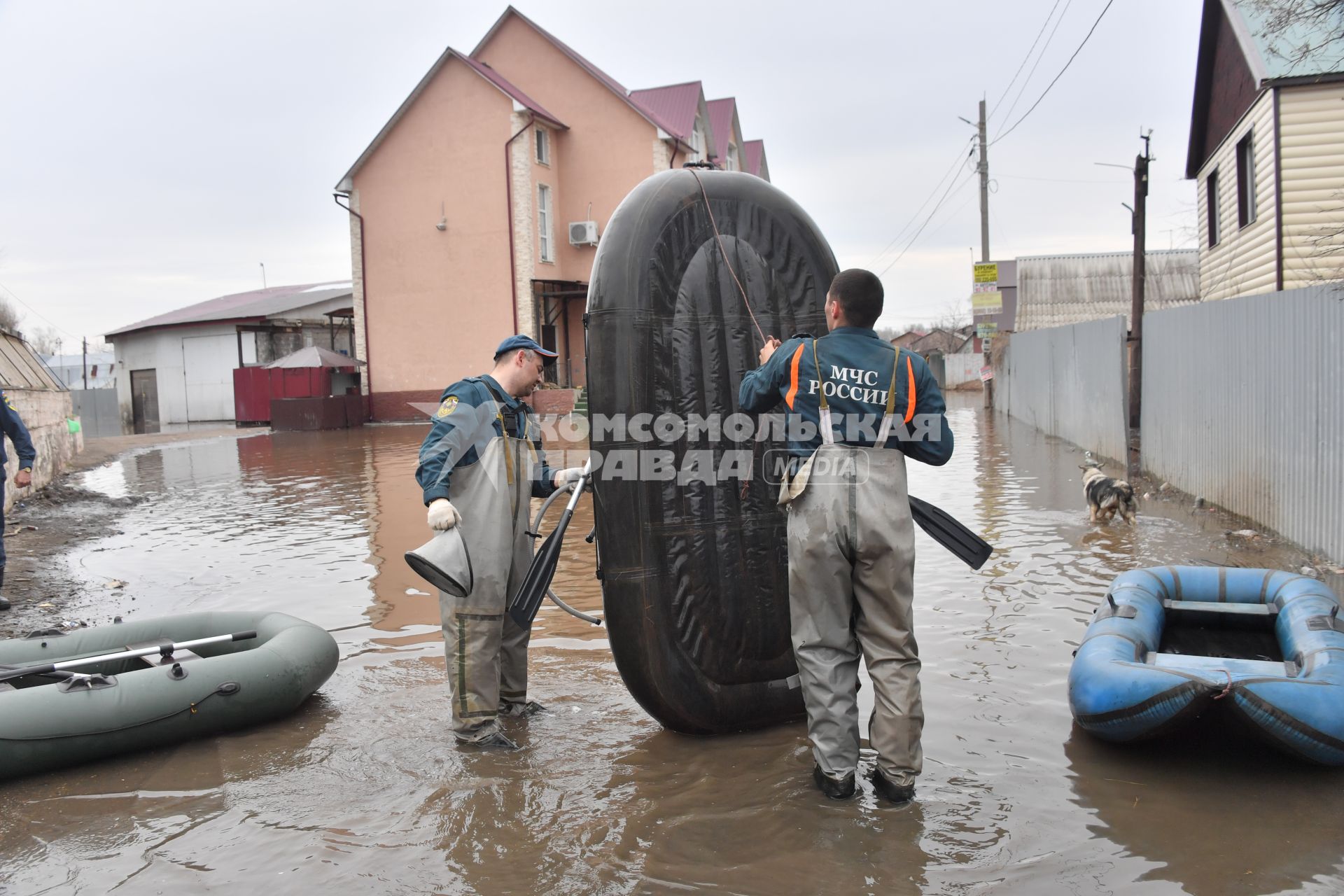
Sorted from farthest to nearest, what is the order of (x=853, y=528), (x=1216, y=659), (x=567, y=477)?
(x=567, y=477)
(x=1216, y=659)
(x=853, y=528)

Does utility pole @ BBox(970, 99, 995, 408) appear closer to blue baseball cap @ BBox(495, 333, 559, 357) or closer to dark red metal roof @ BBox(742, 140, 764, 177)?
dark red metal roof @ BBox(742, 140, 764, 177)

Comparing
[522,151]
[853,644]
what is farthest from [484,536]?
[522,151]

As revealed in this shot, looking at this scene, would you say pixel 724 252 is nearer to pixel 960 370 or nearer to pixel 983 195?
pixel 983 195

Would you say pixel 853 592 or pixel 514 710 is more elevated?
pixel 853 592

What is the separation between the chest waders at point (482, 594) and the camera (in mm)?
4555

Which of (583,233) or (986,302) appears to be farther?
(583,233)

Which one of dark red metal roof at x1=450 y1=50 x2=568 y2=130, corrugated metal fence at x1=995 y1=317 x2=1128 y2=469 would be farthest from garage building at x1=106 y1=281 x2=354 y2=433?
corrugated metal fence at x1=995 y1=317 x2=1128 y2=469

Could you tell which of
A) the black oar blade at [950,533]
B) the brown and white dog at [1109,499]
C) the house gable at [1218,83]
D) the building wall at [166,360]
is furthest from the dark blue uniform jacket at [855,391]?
the building wall at [166,360]

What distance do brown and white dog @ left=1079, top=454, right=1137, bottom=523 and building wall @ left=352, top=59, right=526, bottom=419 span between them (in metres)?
21.7

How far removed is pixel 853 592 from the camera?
3875 mm

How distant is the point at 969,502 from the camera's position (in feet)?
38.8

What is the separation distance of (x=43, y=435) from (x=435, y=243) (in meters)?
16.2

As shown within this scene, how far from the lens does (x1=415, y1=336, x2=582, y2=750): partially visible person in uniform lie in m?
4.48

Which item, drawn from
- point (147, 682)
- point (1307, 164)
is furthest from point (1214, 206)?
point (147, 682)
